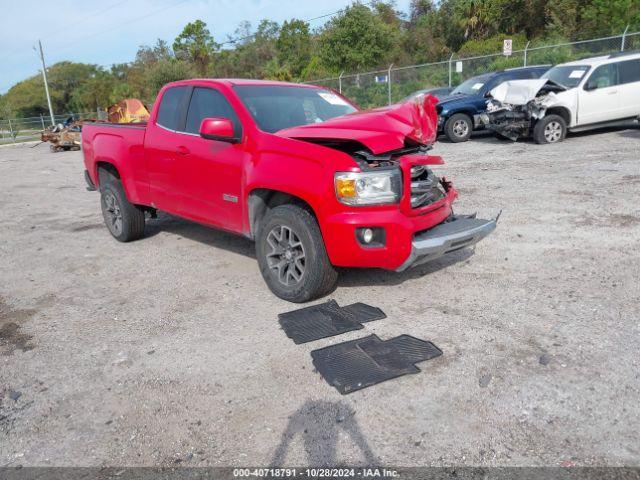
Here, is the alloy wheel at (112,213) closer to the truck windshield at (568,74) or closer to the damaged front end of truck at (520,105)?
the damaged front end of truck at (520,105)

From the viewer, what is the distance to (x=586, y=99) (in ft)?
38.6

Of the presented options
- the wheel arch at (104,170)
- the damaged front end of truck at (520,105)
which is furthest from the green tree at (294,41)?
the wheel arch at (104,170)

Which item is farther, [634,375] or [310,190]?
[310,190]

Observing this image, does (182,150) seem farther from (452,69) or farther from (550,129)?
(452,69)

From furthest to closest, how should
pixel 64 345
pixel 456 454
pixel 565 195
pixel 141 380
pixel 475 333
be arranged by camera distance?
pixel 565 195 → pixel 64 345 → pixel 475 333 → pixel 141 380 → pixel 456 454

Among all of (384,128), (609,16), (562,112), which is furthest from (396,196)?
(609,16)

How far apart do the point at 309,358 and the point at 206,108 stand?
2.88 meters

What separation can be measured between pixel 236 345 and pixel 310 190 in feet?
4.17

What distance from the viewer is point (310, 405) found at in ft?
9.96

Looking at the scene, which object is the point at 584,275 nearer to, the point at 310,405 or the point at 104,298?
the point at 310,405

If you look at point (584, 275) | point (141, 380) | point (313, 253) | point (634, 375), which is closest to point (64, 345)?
point (141, 380)

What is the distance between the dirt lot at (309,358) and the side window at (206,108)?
1.47 meters

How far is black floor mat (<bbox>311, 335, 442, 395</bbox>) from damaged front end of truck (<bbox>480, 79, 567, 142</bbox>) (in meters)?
9.72

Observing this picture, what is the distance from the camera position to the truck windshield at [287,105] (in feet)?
15.8
